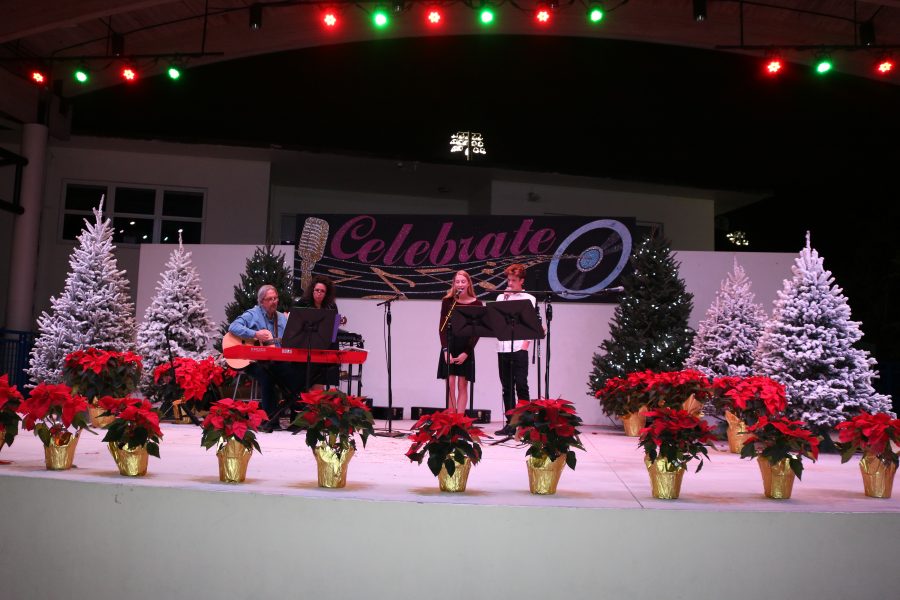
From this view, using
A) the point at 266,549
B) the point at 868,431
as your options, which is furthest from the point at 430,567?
the point at 868,431

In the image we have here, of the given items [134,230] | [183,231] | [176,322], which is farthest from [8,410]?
[134,230]

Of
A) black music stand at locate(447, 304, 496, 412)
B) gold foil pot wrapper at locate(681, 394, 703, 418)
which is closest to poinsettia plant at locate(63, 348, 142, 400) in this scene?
black music stand at locate(447, 304, 496, 412)

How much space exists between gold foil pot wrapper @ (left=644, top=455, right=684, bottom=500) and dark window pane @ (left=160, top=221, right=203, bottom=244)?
12645 mm

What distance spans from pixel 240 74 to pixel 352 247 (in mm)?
5526

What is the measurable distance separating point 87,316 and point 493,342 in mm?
4868

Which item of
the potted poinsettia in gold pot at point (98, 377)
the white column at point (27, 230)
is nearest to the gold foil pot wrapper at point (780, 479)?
the potted poinsettia in gold pot at point (98, 377)

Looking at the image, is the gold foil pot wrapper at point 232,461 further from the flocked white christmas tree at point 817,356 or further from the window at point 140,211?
the window at point 140,211

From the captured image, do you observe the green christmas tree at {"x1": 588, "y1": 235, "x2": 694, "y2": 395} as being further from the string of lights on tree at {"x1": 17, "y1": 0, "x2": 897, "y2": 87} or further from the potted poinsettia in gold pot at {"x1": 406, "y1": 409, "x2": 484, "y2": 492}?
the potted poinsettia in gold pot at {"x1": 406, "y1": 409, "x2": 484, "y2": 492}

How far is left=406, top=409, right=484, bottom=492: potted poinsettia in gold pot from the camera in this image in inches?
151

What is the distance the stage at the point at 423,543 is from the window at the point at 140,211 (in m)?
11.6

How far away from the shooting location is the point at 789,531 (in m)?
3.54

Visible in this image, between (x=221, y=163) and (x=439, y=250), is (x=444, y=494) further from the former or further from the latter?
(x=221, y=163)

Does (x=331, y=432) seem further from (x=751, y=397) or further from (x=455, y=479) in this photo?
(x=751, y=397)

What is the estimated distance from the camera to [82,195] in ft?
48.4
